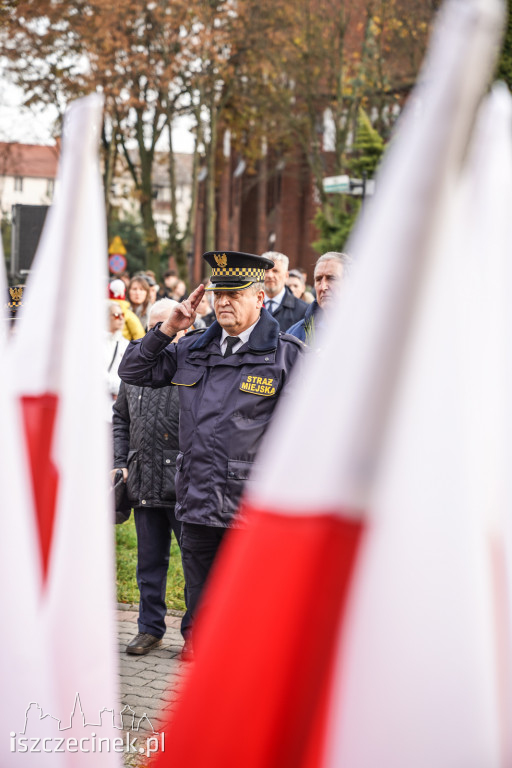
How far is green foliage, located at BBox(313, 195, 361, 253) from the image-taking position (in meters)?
25.6

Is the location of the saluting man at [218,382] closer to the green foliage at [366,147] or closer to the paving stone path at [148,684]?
the paving stone path at [148,684]

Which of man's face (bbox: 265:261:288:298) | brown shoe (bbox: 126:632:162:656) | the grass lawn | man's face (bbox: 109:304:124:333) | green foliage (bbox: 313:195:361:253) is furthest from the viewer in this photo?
green foliage (bbox: 313:195:361:253)

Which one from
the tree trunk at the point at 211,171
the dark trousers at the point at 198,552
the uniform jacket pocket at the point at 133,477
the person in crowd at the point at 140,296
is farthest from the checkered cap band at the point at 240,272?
the tree trunk at the point at 211,171

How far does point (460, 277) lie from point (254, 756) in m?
0.72

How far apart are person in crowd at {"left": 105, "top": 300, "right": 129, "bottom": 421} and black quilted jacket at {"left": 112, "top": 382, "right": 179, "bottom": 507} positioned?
0.68 m

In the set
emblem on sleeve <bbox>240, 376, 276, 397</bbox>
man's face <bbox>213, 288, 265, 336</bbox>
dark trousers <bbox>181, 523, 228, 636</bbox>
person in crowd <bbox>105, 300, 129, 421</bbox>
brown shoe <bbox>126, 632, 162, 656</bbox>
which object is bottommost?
brown shoe <bbox>126, 632, 162, 656</bbox>

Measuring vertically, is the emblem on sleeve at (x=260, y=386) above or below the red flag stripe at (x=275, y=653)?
below

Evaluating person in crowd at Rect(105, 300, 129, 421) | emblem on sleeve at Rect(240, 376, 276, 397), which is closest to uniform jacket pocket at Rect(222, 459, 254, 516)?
emblem on sleeve at Rect(240, 376, 276, 397)

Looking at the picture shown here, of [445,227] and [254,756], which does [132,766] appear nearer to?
[254,756]

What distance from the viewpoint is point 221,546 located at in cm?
482

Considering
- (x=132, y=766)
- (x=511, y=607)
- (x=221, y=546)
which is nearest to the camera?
(x=511, y=607)

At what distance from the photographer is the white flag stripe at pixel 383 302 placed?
129 centimetres

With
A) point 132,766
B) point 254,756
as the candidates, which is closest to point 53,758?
point 254,756

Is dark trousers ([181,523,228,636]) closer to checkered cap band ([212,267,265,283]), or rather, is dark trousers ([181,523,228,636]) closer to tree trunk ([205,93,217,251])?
checkered cap band ([212,267,265,283])
